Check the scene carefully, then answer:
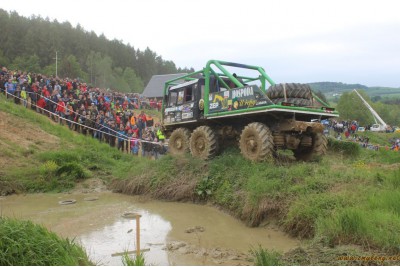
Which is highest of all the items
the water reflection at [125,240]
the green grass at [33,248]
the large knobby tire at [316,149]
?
the large knobby tire at [316,149]

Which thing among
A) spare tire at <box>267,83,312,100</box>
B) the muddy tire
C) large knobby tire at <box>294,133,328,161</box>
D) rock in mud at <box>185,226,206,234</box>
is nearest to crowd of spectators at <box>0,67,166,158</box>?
the muddy tire

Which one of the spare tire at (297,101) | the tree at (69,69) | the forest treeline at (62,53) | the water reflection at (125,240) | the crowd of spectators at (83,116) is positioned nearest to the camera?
the water reflection at (125,240)

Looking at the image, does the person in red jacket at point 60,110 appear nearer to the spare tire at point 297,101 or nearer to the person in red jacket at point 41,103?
the person in red jacket at point 41,103

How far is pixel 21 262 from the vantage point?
455 cm

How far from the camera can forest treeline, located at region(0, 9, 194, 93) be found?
68.5 meters

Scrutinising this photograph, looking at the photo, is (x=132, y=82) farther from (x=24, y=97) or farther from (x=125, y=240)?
(x=125, y=240)

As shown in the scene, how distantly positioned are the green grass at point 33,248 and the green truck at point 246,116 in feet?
18.4

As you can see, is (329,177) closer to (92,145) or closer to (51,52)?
(92,145)

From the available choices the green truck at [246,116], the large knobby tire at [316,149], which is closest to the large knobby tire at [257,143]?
the green truck at [246,116]

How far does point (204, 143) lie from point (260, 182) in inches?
146

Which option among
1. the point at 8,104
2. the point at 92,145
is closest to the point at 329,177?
the point at 92,145

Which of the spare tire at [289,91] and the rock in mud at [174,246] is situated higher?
the spare tire at [289,91]

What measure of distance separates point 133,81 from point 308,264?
8263 centimetres

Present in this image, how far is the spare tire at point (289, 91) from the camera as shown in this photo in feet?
32.2
